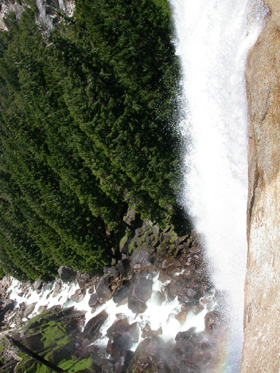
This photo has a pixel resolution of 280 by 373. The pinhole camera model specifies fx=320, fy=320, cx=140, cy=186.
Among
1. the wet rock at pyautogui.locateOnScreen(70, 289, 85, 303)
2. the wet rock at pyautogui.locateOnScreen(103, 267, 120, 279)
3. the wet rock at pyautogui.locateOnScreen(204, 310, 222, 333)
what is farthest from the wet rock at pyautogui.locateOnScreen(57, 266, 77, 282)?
the wet rock at pyautogui.locateOnScreen(204, 310, 222, 333)

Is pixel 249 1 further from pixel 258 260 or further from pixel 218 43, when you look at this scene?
pixel 258 260

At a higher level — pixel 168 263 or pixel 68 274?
pixel 168 263

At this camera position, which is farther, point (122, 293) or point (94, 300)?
point (94, 300)

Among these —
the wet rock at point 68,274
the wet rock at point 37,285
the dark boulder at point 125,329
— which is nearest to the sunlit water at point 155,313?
the dark boulder at point 125,329

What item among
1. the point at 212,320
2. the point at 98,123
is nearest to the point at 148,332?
the point at 212,320

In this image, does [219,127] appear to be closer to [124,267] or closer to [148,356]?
[148,356]

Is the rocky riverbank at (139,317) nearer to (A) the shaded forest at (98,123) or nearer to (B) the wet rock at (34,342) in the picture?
(B) the wet rock at (34,342)

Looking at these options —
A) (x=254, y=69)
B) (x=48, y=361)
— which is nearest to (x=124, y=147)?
(x=254, y=69)

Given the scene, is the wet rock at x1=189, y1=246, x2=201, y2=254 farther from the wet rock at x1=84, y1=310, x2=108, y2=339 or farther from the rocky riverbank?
the wet rock at x1=84, y1=310, x2=108, y2=339
